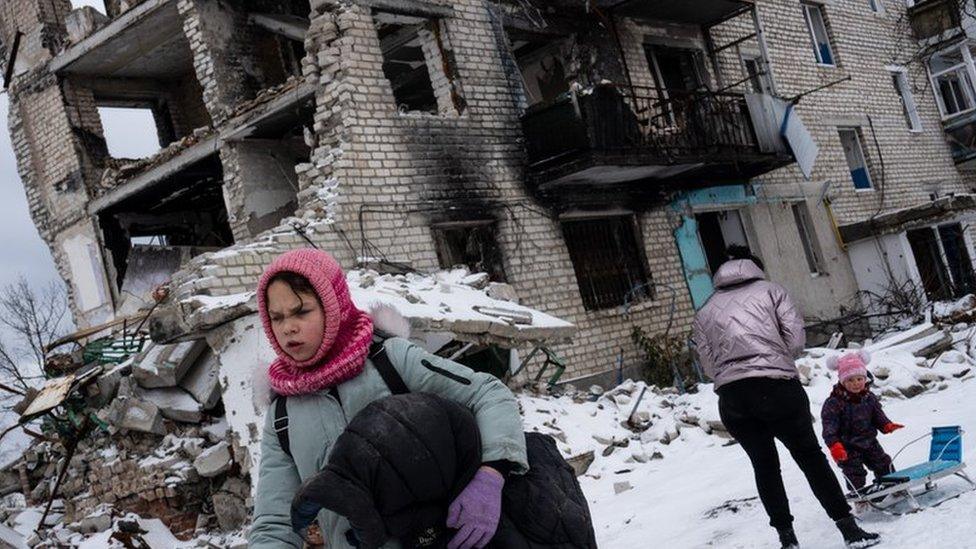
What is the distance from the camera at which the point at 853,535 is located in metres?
4.07

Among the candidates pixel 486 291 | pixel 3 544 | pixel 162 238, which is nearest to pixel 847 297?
pixel 486 291

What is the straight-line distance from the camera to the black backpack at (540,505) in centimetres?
203

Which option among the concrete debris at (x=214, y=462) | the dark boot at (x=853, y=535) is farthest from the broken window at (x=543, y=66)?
the dark boot at (x=853, y=535)

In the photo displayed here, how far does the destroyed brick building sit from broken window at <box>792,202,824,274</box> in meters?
0.04

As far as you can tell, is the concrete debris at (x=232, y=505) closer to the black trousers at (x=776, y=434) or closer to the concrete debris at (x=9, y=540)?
the concrete debris at (x=9, y=540)

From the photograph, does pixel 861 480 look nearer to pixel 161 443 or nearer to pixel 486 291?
pixel 486 291

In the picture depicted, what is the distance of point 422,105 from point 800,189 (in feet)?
24.0

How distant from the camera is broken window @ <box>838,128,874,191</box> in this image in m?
18.8

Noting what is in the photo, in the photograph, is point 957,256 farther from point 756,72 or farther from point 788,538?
point 788,538

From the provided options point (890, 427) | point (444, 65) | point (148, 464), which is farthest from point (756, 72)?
point (890, 427)

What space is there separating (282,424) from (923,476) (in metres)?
3.48

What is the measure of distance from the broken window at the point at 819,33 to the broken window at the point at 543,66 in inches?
302

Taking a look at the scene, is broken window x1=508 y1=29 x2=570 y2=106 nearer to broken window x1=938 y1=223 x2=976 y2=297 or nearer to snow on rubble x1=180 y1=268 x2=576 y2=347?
snow on rubble x1=180 y1=268 x2=576 y2=347

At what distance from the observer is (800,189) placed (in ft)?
55.0
